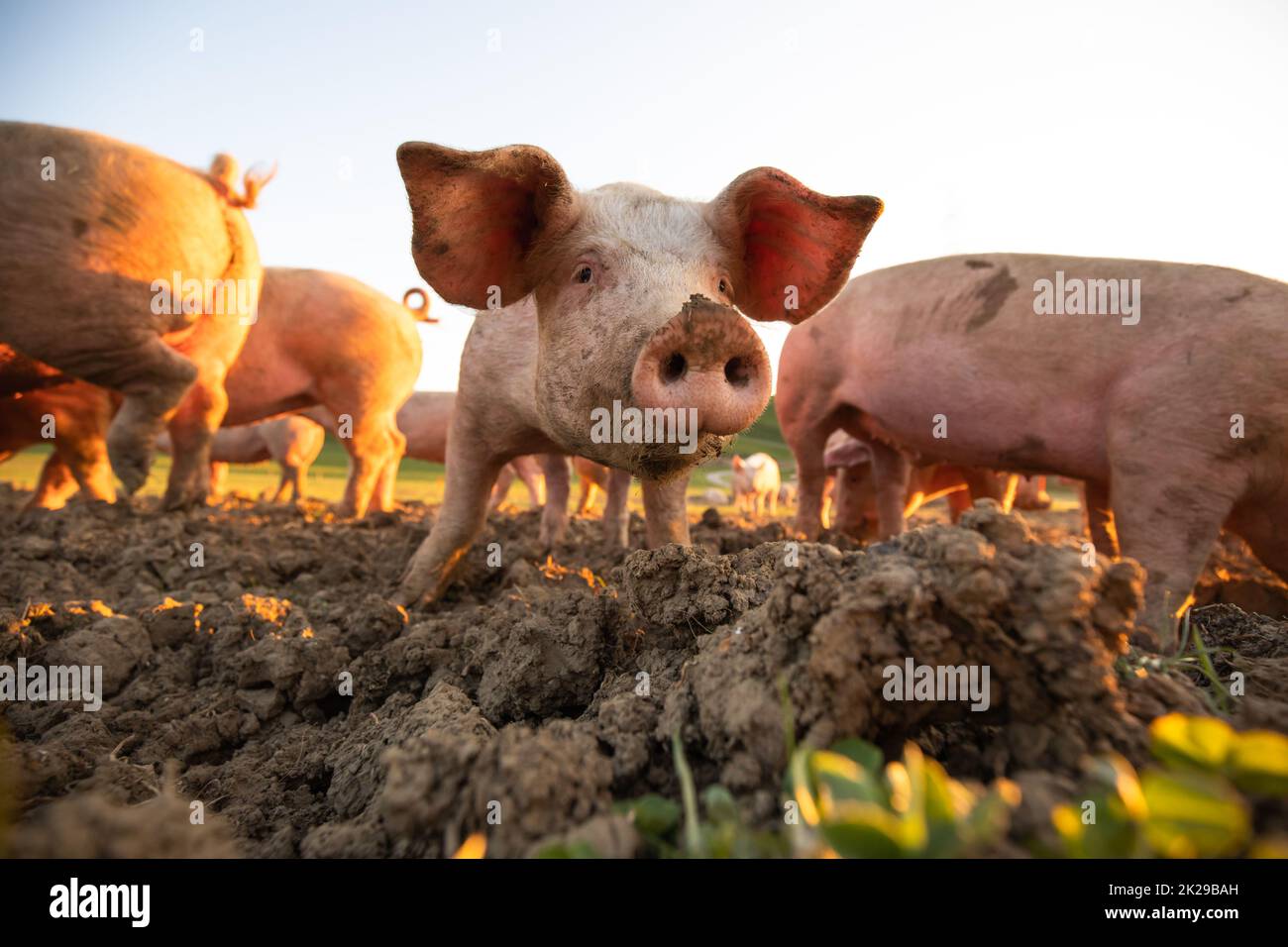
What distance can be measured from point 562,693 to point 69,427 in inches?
279

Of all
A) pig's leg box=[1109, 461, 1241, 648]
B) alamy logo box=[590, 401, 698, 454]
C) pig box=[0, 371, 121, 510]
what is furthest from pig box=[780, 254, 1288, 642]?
pig box=[0, 371, 121, 510]

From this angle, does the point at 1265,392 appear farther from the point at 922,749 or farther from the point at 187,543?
the point at 187,543

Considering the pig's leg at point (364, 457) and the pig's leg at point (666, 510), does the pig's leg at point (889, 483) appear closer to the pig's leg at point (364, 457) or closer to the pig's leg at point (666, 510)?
the pig's leg at point (666, 510)

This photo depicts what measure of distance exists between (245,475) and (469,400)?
83.1 ft

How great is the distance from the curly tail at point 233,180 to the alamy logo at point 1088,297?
19.4 feet

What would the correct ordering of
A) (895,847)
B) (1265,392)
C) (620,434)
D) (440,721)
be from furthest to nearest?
(1265,392) → (620,434) → (440,721) → (895,847)

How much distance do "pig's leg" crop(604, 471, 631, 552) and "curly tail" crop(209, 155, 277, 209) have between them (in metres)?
3.78

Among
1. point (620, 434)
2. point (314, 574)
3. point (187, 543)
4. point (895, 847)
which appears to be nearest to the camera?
point (895, 847)

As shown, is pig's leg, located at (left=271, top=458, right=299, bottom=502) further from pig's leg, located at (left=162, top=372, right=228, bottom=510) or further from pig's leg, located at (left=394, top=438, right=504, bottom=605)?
pig's leg, located at (left=394, top=438, right=504, bottom=605)

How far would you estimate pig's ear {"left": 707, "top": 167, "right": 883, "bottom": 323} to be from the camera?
9.11ft

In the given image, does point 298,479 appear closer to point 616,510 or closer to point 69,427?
point 69,427

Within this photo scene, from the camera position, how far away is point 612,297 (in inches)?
97.9
